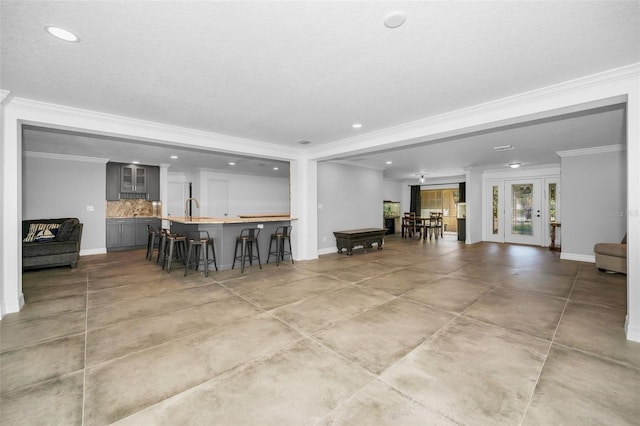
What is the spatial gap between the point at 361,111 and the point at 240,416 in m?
3.54

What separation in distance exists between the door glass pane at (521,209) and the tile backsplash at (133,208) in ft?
37.3

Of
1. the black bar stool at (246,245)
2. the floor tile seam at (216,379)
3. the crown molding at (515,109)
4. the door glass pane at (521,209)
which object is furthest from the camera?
the door glass pane at (521,209)

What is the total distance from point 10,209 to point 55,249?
2635 mm

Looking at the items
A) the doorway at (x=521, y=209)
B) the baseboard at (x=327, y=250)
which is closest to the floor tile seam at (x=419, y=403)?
the baseboard at (x=327, y=250)

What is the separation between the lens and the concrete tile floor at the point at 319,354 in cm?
175

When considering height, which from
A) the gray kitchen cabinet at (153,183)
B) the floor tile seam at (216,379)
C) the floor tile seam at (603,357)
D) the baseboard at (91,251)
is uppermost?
the gray kitchen cabinet at (153,183)

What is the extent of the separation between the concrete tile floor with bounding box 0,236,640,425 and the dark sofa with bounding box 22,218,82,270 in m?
0.91

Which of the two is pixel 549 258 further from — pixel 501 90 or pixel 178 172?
pixel 178 172

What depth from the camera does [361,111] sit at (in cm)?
384

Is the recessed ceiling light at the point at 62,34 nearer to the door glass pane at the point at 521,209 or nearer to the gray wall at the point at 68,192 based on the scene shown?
the gray wall at the point at 68,192

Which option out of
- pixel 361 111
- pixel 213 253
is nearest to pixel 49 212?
pixel 213 253

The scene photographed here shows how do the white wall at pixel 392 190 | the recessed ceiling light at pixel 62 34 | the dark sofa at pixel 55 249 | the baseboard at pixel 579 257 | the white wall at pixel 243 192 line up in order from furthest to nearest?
1. the white wall at pixel 392 190
2. the white wall at pixel 243 192
3. the baseboard at pixel 579 257
4. the dark sofa at pixel 55 249
5. the recessed ceiling light at pixel 62 34

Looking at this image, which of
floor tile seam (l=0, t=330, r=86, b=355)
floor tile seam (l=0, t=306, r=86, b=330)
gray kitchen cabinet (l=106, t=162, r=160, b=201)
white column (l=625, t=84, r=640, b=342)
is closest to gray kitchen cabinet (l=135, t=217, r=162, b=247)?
gray kitchen cabinet (l=106, t=162, r=160, b=201)

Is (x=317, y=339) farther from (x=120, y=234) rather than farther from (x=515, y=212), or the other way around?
(x=515, y=212)
